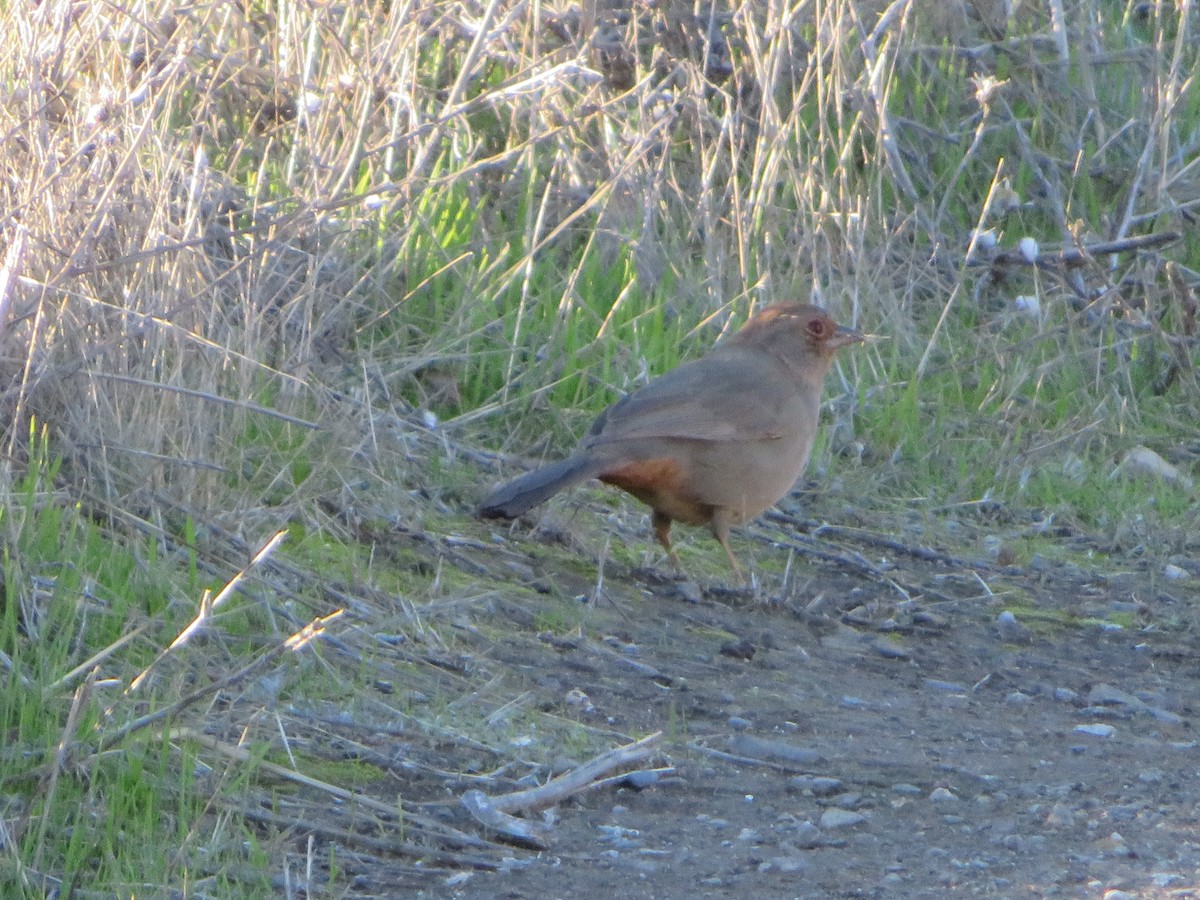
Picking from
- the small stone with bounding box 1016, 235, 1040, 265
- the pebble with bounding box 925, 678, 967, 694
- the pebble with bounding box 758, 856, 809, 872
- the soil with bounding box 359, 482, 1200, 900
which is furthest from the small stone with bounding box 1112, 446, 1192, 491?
the pebble with bounding box 758, 856, 809, 872

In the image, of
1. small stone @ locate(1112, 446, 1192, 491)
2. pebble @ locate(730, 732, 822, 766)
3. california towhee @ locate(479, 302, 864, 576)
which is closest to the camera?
pebble @ locate(730, 732, 822, 766)

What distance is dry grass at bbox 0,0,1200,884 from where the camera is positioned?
4.11 metres

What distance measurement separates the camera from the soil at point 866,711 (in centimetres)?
311

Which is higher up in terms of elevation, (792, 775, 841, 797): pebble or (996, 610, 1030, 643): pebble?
(792, 775, 841, 797): pebble

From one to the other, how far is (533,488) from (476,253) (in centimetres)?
192

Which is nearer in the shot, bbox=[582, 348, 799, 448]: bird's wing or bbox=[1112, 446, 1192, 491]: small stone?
bbox=[582, 348, 799, 448]: bird's wing

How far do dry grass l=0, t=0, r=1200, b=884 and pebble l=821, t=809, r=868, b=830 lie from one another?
1.84ft

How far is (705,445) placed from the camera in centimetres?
534

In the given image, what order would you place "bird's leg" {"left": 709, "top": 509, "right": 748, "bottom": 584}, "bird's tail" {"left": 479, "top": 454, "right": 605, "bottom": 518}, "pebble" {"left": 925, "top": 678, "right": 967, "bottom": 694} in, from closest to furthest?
"pebble" {"left": 925, "top": 678, "right": 967, "bottom": 694} < "bird's tail" {"left": 479, "top": 454, "right": 605, "bottom": 518} < "bird's leg" {"left": 709, "top": 509, "right": 748, "bottom": 584}

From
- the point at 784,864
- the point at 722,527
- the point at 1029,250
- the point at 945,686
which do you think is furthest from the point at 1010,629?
the point at 1029,250

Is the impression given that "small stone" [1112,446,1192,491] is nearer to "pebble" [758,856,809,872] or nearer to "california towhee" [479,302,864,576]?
"california towhee" [479,302,864,576]

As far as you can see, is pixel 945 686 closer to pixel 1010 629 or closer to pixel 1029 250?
pixel 1010 629

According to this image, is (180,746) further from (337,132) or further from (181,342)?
(337,132)

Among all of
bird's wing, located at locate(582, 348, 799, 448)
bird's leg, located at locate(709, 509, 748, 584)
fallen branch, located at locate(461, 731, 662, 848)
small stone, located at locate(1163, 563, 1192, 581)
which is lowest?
small stone, located at locate(1163, 563, 1192, 581)
